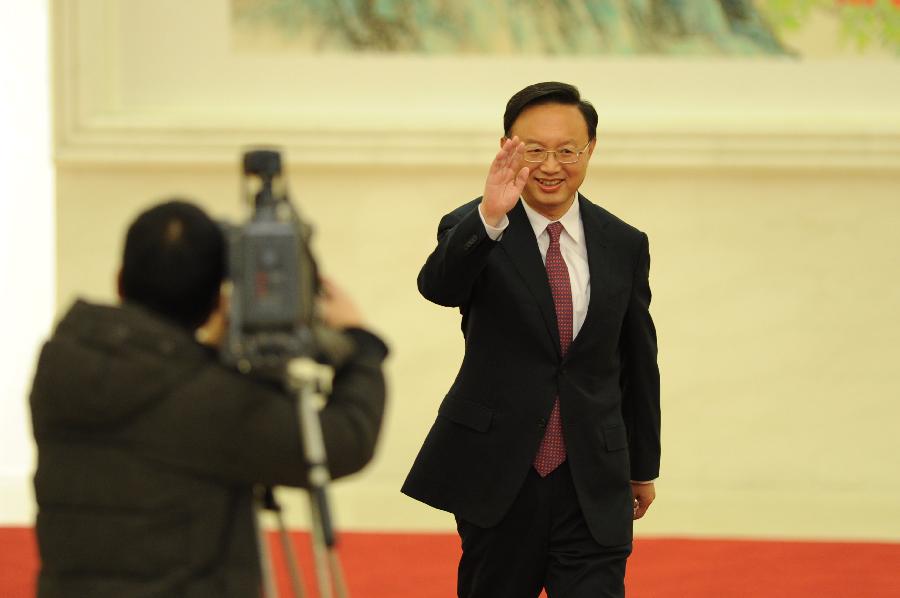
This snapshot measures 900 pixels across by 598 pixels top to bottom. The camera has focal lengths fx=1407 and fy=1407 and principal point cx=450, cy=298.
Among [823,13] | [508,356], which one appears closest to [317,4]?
[823,13]

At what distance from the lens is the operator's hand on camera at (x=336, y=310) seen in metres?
2.62

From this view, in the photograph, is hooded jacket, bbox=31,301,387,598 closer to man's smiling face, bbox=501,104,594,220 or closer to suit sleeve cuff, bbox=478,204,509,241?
suit sleeve cuff, bbox=478,204,509,241

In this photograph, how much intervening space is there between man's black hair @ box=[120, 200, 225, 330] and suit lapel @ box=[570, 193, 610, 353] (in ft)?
4.27

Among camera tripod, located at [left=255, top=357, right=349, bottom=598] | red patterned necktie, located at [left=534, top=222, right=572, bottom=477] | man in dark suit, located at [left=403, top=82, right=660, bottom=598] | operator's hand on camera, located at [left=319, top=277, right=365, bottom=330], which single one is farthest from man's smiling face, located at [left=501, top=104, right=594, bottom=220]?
camera tripod, located at [left=255, top=357, right=349, bottom=598]

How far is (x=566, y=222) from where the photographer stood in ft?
11.9

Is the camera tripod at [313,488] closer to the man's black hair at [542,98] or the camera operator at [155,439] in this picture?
the camera operator at [155,439]

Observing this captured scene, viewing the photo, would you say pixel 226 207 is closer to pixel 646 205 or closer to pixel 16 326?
pixel 16 326

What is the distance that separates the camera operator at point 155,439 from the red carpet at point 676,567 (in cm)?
288

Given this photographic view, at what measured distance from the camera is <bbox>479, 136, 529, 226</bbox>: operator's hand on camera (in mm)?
3209

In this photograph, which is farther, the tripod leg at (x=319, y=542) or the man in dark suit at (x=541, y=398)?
the man in dark suit at (x=541, y=398)

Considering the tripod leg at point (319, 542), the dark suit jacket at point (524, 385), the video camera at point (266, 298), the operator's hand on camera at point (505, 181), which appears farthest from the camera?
the dark suit jacket at point (524, 385)

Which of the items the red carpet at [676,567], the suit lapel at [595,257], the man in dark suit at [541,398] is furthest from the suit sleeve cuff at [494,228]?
the red carpet at [676,567]

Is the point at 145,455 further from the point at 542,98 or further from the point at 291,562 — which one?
the point at 542,98

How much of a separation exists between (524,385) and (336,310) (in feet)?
3.23
